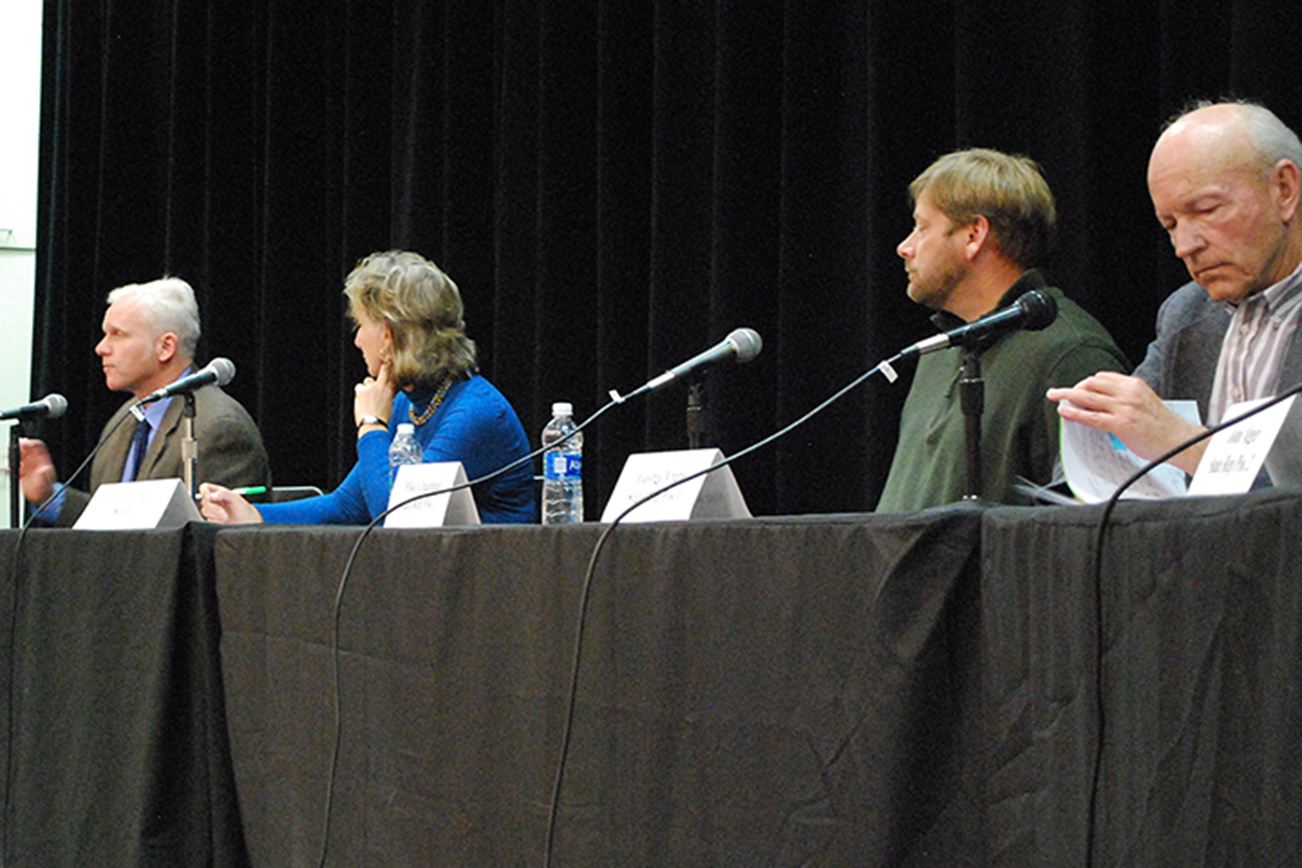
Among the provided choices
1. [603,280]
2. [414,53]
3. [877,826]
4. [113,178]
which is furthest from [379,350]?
[113,178]

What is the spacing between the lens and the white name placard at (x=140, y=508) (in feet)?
7.12

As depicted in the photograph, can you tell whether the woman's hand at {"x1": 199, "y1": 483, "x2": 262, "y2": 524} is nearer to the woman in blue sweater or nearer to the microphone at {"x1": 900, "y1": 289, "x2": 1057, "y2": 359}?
the woman in blue sweater

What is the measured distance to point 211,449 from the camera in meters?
3.16

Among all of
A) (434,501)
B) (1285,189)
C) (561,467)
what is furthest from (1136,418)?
(561,467)

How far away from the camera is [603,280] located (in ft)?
11.6

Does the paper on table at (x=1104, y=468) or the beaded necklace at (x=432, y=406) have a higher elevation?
the beaded necklace at (x=432, y=406)

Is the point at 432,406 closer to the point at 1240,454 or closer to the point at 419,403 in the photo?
the point at 419,403

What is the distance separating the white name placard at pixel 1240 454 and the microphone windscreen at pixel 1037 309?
14.5 inches

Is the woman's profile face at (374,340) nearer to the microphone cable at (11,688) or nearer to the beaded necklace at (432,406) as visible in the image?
the beaded necklace at (432,406)

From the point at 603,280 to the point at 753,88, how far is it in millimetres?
561

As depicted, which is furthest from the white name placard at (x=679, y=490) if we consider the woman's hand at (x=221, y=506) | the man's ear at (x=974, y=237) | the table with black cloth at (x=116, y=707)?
Result: the woman's hand at (x=221, y=506)

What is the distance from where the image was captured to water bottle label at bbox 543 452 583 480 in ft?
7.54

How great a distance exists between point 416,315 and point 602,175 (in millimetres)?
805

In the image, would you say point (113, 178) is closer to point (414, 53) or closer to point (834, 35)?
point (414, 53)
